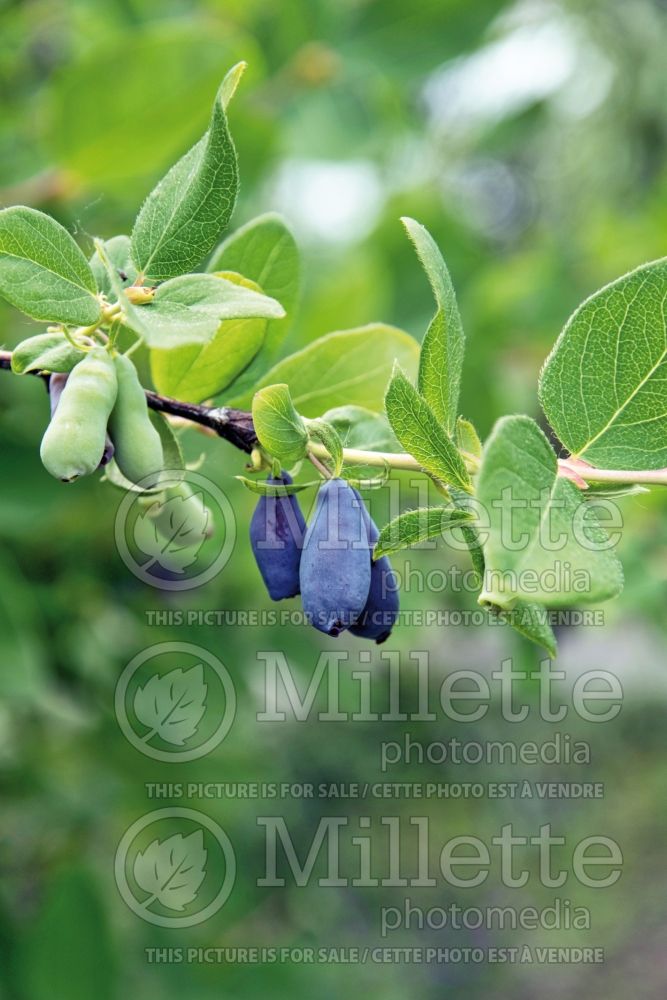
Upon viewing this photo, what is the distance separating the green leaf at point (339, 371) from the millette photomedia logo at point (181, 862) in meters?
1.24

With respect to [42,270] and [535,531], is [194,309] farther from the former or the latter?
[535,531]

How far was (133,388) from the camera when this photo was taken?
57cm

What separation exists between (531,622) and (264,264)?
36cm

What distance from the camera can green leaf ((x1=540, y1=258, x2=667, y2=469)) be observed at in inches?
23.5

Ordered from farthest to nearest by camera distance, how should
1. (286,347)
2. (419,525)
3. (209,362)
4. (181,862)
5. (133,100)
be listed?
(181,862), (286,347), (133,100), (209,362), (419,525)

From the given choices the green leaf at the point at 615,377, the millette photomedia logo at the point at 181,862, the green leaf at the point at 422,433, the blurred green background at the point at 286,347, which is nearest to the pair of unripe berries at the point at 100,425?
the green leaf at the point at 422,433

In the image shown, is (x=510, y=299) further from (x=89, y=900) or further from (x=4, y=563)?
(x=89, y=900)

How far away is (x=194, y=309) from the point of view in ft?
1.77

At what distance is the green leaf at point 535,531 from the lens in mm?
A: 460

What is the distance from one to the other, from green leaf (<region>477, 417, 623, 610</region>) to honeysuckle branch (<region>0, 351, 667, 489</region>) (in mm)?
86

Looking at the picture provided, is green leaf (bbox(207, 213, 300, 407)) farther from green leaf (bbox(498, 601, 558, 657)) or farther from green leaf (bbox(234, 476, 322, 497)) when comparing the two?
green leaf (bbox(498, 601, 558, 657))

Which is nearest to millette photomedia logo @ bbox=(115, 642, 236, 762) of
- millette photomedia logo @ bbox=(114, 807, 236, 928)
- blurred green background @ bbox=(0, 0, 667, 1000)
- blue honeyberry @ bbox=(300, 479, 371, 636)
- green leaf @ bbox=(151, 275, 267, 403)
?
blurred green background @ bbox=(0, 0, 667, 1000)

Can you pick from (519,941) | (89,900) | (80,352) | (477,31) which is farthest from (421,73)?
(519,941)

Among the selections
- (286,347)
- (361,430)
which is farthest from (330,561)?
(286,347)
